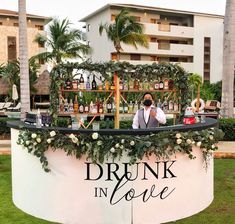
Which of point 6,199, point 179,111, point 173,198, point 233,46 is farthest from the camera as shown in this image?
point 233,46

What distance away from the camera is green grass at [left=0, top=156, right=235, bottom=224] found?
19.3 feet

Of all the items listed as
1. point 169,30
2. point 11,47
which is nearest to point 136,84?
point 11,47

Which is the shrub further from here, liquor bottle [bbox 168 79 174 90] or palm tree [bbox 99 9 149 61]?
palm tree [bbox 99 9 149 61]

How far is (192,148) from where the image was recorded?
566 cm

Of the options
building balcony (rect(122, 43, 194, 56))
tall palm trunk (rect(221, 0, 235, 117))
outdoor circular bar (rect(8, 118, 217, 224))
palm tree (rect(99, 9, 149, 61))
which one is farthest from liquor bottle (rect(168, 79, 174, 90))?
building balcony (rect(122, 43, 194, 56))

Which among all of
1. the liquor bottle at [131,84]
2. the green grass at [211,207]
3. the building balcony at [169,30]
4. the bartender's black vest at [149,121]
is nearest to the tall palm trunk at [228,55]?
the green grass at [211,207]

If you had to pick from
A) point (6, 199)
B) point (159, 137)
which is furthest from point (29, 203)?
point (159, 137)

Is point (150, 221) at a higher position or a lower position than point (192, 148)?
lower

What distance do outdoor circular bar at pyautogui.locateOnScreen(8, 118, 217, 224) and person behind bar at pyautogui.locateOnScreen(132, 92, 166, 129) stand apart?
950mm

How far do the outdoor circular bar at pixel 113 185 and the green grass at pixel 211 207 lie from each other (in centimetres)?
26

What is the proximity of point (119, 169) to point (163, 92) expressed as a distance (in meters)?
4.52

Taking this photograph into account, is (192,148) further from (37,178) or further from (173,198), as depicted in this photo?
(37,178)

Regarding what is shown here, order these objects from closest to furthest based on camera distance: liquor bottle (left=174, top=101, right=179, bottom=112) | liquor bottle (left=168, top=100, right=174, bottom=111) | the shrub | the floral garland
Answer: the floral garland → liquor bottle (left=174, top=101, right=179, bottom=112) → liquor bottle (left=168, top=100, right=174, bottom=111) → the shrub

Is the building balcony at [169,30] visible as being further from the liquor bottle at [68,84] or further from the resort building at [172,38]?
the liquor bottle at [68,84]
